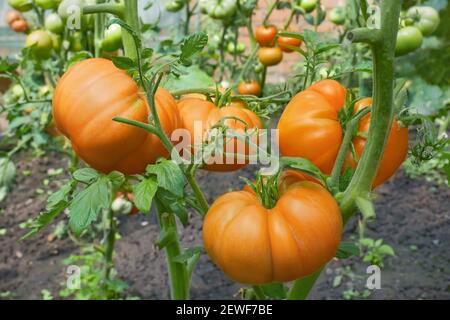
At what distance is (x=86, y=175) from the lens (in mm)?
635

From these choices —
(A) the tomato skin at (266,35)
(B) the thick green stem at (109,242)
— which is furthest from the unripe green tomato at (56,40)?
(A) the tomato skin at (266,35)

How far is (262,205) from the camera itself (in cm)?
61

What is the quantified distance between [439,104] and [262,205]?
1.69 metres

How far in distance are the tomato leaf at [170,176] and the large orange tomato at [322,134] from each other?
5.7 inches

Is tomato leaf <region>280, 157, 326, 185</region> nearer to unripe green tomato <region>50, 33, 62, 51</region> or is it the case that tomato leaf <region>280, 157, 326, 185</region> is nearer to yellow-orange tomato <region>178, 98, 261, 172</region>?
yellow-orange tomato <region>178, 98, 261, 172</region>

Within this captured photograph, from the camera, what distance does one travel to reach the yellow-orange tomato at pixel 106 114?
1.94ft

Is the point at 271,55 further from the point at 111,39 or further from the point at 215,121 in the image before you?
the point at 215,121

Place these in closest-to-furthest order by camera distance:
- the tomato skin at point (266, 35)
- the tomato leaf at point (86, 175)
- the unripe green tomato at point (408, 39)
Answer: the tomato leaf at point (86, 175) → the unripe green tomato at point (408, 39) → the tomato skin at point (266, 35)

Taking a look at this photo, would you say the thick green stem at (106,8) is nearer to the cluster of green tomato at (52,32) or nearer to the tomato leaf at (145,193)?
the tomato leaf at (145,193)

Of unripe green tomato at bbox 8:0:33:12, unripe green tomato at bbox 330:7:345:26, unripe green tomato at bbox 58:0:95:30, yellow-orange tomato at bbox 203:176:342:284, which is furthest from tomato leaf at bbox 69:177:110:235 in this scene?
unripe green tomato at bbox 330:7:345:26

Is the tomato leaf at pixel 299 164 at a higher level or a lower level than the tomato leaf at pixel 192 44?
lower

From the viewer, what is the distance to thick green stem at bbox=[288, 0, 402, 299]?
502 mm
